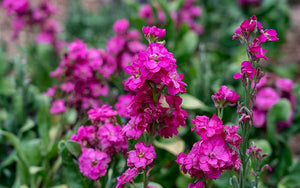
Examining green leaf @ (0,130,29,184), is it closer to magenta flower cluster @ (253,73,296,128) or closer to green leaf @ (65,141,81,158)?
green leaf @ (65,141,81,158)

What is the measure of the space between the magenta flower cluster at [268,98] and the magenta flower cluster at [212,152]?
1.10 m

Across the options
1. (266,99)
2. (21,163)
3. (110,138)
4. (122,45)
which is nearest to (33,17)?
(122,45)

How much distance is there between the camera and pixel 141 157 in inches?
40.0

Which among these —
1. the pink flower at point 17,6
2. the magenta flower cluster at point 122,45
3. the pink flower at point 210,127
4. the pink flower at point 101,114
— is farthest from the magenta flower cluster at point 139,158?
the pink flower at point 17,6

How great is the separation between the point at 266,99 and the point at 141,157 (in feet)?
4.13

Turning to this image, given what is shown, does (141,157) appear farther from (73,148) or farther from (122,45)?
(122,45)

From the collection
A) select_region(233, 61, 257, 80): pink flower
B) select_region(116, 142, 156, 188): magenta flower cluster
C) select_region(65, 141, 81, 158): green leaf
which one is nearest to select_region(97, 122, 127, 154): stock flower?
select_region(65, 141, 81, 158): green leaf

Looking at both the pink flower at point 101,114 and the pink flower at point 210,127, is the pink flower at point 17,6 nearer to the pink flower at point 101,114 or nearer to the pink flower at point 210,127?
the pink flower at point 101,114

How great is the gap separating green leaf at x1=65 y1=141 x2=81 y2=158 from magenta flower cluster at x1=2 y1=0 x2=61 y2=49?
1.69 m

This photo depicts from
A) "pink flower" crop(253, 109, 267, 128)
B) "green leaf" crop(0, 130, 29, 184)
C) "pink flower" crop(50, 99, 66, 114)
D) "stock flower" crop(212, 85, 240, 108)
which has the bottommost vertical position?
"green leaf" crop(0, 130, 29, 184)

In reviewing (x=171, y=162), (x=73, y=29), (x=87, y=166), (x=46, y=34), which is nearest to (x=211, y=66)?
(x=171, y=162)

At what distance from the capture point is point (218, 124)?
981 mm

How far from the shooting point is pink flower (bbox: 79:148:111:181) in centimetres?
123

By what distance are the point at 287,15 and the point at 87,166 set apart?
3.43 m
